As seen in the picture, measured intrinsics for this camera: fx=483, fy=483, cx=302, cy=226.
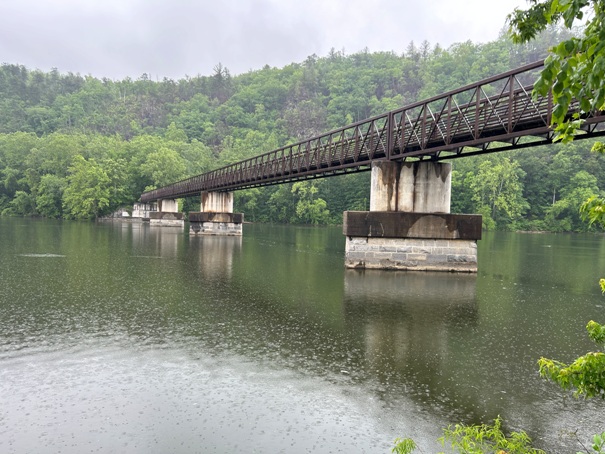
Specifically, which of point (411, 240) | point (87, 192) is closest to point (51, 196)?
point (87, 192)

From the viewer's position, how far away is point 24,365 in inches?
442

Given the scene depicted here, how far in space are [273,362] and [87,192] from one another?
116781 mm

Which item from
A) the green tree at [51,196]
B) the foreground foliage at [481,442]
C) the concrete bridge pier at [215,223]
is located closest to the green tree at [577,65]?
the foreground foliage at [481,442]

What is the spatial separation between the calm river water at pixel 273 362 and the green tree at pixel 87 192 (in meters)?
99.0

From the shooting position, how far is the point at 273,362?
12.0 m

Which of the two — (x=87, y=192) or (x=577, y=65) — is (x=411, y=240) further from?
(x=87, y=192)

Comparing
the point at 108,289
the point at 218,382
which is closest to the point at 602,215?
the point at 218,382

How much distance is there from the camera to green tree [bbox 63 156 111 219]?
4596 inches

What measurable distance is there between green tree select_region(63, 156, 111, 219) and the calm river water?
98952mm

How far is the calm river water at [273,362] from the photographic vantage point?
8164 millimetres

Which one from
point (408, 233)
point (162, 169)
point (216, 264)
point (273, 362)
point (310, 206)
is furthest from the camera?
point (162, 169)

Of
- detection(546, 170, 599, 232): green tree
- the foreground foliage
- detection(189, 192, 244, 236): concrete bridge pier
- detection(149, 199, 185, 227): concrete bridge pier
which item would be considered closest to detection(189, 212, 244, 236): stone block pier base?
detection(189, 192, 244, 236): concrete bridge pier

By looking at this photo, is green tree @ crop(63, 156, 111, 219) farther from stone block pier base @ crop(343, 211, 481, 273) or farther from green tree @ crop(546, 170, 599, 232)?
green tree @ crop(546, 170, 599, 232)

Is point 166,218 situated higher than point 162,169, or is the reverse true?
point 162,169
